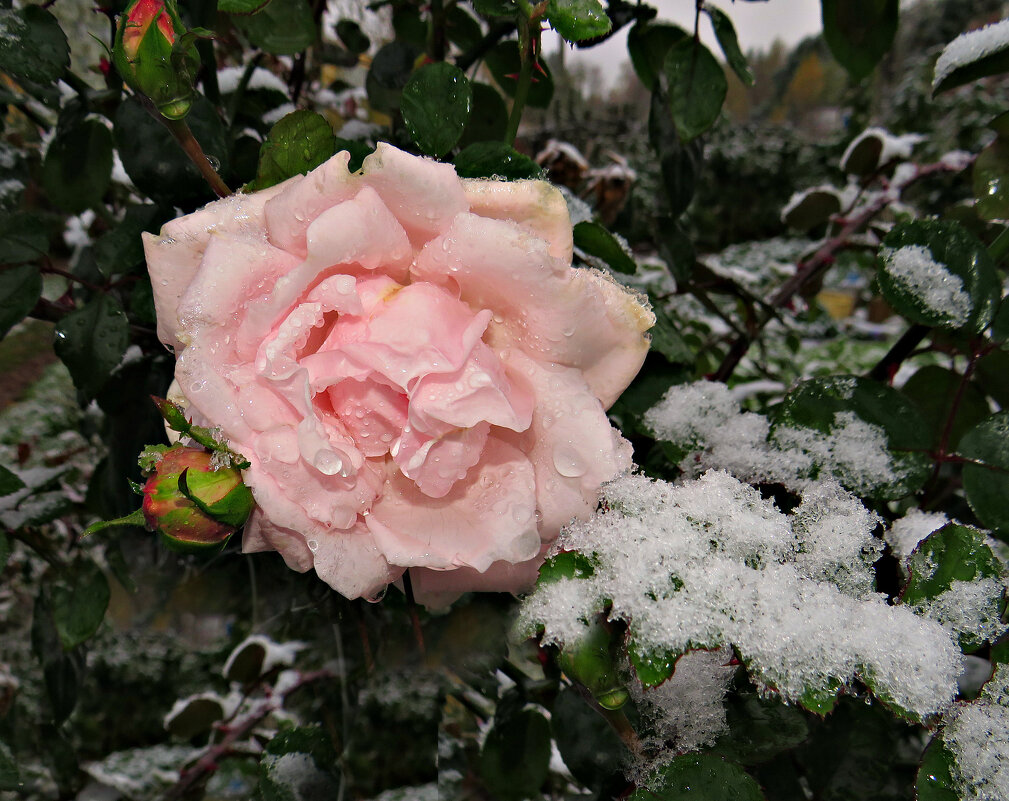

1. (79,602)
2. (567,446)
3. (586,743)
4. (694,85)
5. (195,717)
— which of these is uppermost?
(694,85)

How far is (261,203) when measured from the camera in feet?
0.82

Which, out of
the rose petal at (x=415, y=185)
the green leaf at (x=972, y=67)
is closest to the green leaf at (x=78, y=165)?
the rose petal at (x=415, y=185)

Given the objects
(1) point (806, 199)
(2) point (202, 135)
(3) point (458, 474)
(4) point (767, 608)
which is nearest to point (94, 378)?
(2) point (202, 135)

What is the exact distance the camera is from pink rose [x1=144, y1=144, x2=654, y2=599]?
0.75 ft

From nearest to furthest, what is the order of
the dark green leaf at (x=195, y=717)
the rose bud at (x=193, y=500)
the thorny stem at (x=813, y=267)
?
the rose bud at (x=193, y=500), the thorny stem at (x=813, y=267), the dark green leaf at (x=195, y=717)

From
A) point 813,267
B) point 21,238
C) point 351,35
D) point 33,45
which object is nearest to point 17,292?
point 21,238

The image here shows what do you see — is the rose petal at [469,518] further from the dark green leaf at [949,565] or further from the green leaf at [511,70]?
the green leaf at [511,70]

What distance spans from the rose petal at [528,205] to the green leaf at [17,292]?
321mm

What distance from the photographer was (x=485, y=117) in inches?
19.4

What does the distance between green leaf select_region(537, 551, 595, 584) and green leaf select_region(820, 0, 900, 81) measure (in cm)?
41

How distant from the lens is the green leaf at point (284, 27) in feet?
1.18

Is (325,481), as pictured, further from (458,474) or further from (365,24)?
(365,24)

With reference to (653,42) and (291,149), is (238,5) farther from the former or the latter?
(653,42)

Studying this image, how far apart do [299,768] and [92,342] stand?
322 millimetres
